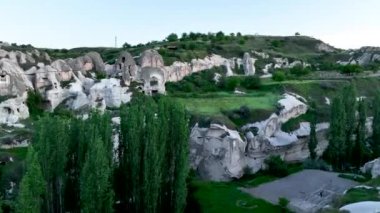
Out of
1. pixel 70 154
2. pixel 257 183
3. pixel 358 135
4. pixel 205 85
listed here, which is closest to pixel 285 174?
pixel 257 183

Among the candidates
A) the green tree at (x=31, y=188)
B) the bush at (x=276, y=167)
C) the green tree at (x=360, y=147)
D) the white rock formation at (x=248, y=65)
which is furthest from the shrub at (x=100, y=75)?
the green tree at (x=31, y=188)

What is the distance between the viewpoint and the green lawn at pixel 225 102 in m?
40.3

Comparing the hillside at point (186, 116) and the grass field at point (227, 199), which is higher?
the hillside at point (186, 116)

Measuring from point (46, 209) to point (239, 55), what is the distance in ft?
165

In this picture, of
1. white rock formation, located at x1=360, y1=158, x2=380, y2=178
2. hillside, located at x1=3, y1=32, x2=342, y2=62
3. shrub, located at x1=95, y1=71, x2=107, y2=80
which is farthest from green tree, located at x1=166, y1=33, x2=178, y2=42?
white rock formation, located at x1=360, y1=158, x2=380, y2=178

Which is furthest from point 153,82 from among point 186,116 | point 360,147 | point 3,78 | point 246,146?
point 186,116

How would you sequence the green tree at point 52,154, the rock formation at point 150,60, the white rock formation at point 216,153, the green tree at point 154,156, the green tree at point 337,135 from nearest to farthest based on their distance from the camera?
the green tree at point 52,154 < the green tree at point 154,156 < the green tree at point 337,135 < the white rock formation at point 216,153 < the rock formation at point 150,60

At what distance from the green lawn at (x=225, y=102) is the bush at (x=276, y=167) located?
673 cm

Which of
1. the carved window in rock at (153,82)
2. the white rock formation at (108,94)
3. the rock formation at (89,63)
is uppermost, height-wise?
the rock formation at (89,63)

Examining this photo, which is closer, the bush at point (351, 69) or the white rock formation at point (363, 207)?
the white rock formation at point (363, 207)

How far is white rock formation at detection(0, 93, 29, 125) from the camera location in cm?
3878

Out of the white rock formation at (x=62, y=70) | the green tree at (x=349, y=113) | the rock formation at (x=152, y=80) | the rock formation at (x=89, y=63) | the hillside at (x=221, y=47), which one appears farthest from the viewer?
the hillside at (x=221, y=47)

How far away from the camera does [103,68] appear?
173ft

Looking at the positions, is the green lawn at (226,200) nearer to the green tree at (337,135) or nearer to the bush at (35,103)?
the green tree at (337,135)
